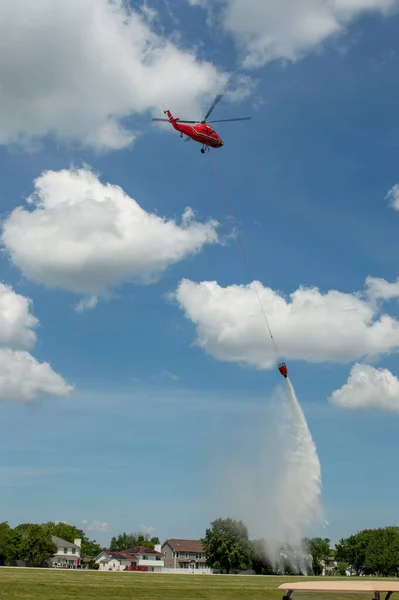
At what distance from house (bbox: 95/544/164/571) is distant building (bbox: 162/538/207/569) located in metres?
3.68

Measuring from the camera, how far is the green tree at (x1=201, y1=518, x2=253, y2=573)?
112 metres

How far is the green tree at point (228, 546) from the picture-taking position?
111875mm

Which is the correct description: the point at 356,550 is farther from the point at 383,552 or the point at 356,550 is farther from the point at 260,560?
the point at 260,560

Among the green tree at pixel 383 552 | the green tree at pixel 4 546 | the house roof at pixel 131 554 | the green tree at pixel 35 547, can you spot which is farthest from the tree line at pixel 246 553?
the house roof at pixel 131 554

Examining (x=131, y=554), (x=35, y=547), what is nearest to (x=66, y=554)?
(x=131, y=554)

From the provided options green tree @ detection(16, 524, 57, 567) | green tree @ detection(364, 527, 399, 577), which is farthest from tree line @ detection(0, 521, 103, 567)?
green tree @ detection(364, 527, 399, 577)

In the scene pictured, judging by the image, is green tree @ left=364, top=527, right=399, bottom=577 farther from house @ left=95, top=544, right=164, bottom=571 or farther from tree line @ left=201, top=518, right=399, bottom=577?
house @ left=95, top=544, right=164, bottom=571

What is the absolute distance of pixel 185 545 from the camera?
563ft

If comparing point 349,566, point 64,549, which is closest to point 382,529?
point 349,566

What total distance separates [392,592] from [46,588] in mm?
38794

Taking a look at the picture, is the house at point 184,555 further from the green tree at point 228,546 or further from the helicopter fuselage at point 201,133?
the helicopter fuselage at point 201,133

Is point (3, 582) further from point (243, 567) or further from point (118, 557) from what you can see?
point (118, 557)

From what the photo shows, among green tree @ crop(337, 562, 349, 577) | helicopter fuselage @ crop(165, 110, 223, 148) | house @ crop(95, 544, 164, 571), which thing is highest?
helicopter fuselage @ crop(165, 110, 223, 148)

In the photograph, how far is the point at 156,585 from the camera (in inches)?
2283
